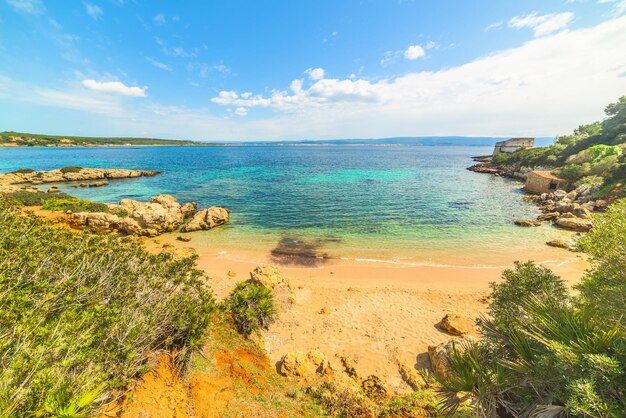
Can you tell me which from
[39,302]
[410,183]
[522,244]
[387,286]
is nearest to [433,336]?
[387,286]

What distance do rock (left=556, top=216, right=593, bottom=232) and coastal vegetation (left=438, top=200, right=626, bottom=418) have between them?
80.4 feet

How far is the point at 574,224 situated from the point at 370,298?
26.4 metres

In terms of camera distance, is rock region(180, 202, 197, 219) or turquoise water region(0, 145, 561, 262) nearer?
turquoise water region(0, 145, 561, 262)

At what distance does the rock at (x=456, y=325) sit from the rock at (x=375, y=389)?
5.21 meters

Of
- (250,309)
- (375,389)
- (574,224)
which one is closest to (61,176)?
(250,309)

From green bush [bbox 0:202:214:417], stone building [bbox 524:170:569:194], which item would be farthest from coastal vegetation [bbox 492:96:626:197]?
green bush [bbox 0:202:214:417]

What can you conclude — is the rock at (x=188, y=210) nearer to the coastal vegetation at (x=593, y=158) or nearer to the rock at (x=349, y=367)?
the rock at (x=349, y=367)

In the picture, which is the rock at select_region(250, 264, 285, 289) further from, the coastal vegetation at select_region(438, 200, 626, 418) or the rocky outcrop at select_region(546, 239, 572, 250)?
the rocky outcrop at select_region(546, 239, 572, 250)

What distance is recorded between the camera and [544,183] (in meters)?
43.2


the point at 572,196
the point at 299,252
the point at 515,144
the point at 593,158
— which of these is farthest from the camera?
the point at 515,144

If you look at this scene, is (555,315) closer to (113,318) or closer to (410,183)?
(113,318)

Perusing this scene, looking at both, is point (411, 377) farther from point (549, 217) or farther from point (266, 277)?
point (549, 217)

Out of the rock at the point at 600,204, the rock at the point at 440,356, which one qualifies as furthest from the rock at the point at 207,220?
the rock at the point at 600,204

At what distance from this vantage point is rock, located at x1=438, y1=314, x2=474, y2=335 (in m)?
11.9
